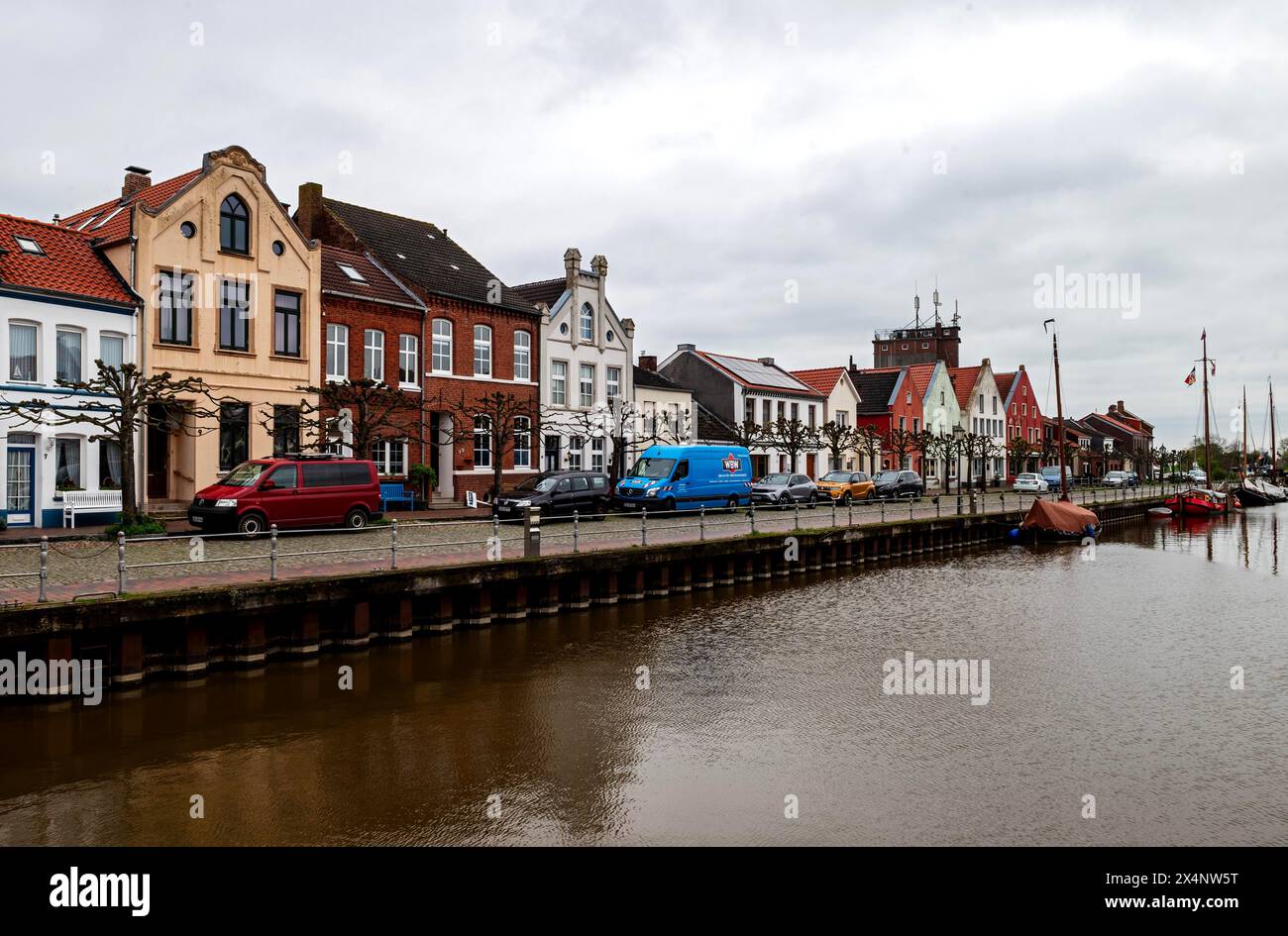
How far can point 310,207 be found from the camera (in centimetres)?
3728

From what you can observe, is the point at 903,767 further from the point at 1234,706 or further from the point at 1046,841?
the point at 1234,706

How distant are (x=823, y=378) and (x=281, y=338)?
41.4 m

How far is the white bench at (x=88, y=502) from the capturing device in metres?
25.2

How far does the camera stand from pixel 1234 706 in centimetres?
1434

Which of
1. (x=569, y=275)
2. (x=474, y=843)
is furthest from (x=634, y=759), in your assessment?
(x=569, y=275)

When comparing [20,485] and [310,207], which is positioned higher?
[310,207]

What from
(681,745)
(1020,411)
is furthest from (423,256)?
(1020,411)

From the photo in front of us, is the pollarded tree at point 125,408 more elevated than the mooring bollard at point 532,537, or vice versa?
the pollarded tree at point 125,408

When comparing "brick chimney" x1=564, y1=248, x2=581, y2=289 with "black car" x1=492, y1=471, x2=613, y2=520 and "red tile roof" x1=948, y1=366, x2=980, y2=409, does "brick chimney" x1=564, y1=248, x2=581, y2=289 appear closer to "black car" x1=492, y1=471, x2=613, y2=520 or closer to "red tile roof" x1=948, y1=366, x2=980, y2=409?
"black car" x1=492, y1=471, x2=613, y2=520

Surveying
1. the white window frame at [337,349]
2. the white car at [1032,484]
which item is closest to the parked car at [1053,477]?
the white car at [1032,484]

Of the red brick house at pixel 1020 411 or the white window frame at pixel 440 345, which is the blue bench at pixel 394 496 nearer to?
the white window frame at pixel 440 345

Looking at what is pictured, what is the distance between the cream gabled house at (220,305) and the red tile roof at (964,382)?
61.5 metres

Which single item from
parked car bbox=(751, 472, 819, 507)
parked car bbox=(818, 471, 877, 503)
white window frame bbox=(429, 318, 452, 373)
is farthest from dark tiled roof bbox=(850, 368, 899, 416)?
white window frame bbox=(429, 318, 452, 373)

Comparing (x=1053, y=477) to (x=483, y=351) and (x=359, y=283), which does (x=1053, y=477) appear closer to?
(x=483, y=351)
